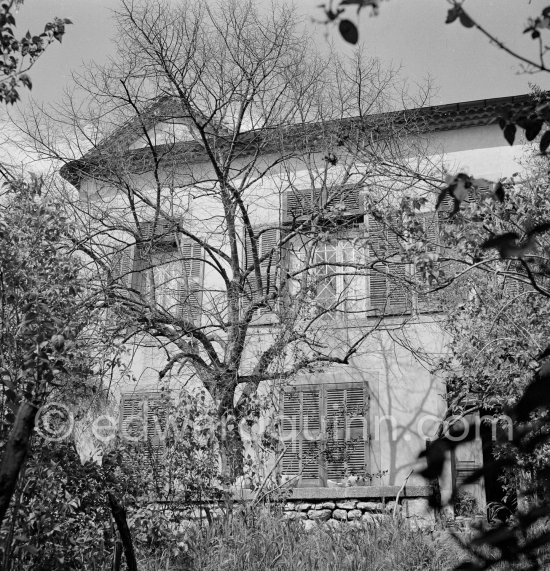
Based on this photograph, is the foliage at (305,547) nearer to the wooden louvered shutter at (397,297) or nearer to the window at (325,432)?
the window at (325,432)

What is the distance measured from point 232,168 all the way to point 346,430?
13.7ft

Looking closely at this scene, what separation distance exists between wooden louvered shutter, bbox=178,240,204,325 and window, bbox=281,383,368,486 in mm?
1815

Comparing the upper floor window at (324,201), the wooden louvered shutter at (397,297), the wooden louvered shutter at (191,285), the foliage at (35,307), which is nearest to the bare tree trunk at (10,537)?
the foliage at (35,307)

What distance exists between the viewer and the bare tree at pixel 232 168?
38.6 feet

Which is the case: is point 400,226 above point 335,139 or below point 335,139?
below

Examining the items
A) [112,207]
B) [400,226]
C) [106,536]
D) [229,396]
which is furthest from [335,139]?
[106,536]

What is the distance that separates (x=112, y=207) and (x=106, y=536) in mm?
6267

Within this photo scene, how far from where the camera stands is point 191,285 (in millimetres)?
13516

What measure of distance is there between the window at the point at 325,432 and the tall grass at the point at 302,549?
14.2ft

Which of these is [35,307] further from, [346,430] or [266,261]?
[266,261]

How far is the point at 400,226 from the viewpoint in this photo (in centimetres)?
777

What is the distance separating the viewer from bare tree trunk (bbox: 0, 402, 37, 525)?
236 centimetres

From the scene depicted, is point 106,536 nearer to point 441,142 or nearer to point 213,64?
point 213,64

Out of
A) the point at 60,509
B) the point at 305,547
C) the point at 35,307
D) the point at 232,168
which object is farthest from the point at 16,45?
the point at 232,168
